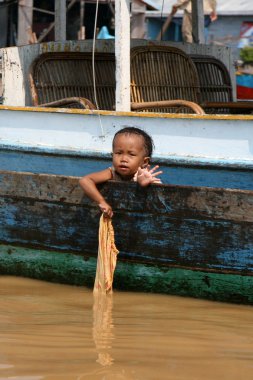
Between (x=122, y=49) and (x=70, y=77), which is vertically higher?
(x=70, y=77)

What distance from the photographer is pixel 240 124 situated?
6.16 meters

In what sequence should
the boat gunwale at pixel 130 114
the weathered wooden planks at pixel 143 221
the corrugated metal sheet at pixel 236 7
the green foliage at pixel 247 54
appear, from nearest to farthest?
the weathered wooden planks at pixel 143 221 → the boat gunwale at pixel 130 114 → the green foliage at pixel 247 54 → the corrugated metal sheet at pixel 236 7

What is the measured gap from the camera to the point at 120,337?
4.41 m

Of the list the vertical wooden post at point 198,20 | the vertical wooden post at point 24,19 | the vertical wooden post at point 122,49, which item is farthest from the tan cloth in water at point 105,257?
the vertical wooden post at point 24,19

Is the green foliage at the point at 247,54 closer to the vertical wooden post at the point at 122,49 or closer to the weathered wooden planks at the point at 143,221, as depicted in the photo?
the vertical wooden post at the point at 122,49

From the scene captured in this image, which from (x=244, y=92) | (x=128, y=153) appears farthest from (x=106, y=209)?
(x=244, y=92)

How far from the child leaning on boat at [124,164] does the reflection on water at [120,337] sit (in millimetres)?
616

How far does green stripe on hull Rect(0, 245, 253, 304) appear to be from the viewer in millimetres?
5270

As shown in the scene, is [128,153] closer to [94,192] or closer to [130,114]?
[94,192]

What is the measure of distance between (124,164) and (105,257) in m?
0.59

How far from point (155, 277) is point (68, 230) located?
2.15 ft

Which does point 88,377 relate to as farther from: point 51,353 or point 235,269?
point 235,269

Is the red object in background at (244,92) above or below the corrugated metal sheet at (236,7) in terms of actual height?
below

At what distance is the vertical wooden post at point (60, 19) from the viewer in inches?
339
